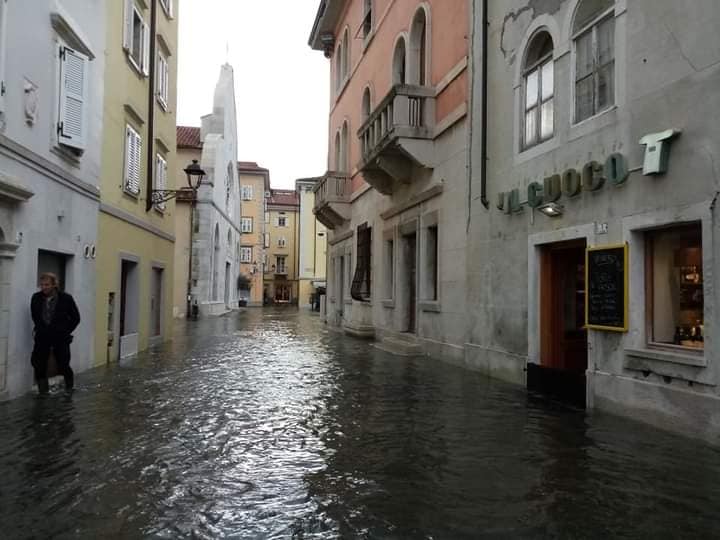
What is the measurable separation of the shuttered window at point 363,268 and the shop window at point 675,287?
13159 millimetres

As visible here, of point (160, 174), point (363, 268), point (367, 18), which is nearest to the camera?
point (160, 174)

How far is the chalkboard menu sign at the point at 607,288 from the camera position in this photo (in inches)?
285

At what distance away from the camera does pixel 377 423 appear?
22.8 ft

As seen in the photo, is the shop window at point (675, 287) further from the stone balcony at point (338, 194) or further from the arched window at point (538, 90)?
the stone balcony at point (338, 194)

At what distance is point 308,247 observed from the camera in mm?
64375

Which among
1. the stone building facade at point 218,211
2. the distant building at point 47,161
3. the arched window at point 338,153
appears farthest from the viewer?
the stone building facade at point 218,211

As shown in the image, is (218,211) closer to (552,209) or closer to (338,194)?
(338,194)

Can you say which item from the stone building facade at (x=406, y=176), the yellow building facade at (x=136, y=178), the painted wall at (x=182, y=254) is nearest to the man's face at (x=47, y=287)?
the yellow building facade at (x=136, y=178)

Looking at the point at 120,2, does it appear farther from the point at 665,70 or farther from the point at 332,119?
the point at 332,119

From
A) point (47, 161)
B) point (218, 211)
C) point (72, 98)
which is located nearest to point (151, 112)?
point (72, 98)

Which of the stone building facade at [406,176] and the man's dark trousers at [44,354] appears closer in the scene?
the man's dark trousers at [44,354]

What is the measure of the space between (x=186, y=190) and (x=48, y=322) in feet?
22.6

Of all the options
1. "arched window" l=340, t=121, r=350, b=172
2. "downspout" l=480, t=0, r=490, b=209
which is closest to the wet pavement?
"downspout" l=480, t=0, r=490, b=209

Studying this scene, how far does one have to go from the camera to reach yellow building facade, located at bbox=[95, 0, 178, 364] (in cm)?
1193
